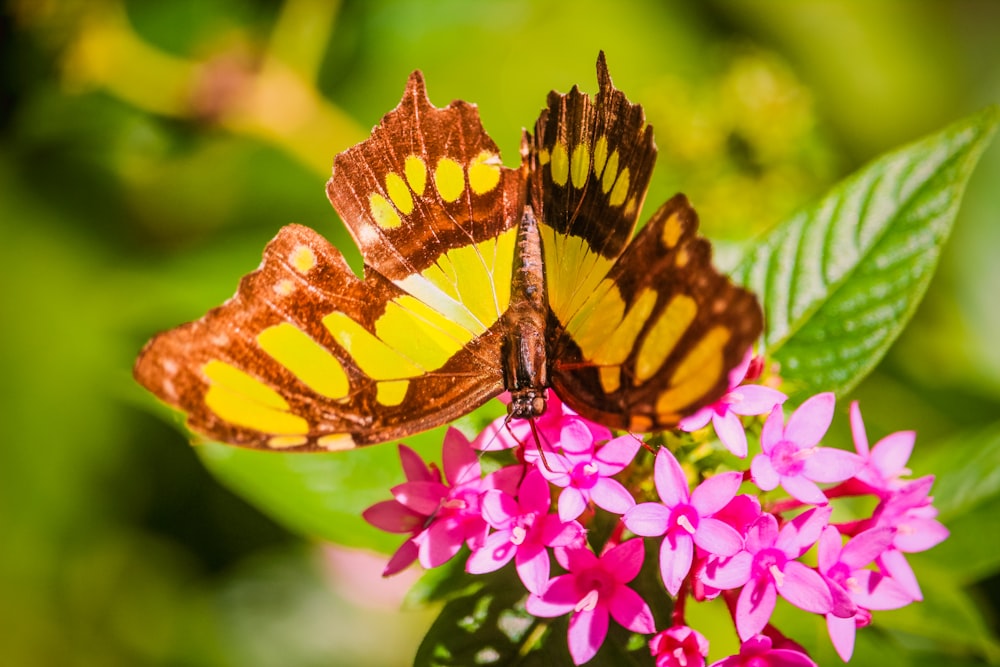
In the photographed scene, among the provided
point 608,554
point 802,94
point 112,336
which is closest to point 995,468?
point 608,554

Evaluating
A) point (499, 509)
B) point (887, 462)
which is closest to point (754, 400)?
point (887, 462)

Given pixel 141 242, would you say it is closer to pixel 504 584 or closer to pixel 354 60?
pixel 354 60

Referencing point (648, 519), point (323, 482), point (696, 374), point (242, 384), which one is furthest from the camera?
point (323, 482)

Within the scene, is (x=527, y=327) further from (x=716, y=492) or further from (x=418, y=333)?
(x=716, y=492)

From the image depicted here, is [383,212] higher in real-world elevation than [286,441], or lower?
higher

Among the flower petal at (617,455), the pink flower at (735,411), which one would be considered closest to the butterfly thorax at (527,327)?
the flower petal at (617,455)
